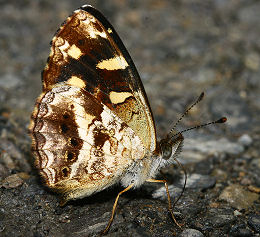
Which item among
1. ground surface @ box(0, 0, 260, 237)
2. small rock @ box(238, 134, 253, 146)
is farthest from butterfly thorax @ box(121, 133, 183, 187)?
small rock @ box(238, 134, 253, 146)

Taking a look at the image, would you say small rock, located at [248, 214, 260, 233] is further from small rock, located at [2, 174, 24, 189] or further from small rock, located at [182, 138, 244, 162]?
small rock, located at [2, 174, 24, 189]

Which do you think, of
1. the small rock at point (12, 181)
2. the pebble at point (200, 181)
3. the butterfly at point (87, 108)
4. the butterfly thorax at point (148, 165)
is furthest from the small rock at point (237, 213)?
the small rock at point (12, 181)

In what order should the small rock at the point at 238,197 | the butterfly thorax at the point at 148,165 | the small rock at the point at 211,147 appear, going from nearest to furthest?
the butterfly thorax at the point at 148,165 < the small rock at the point at 238,197 < the small rock at the point at 211,147

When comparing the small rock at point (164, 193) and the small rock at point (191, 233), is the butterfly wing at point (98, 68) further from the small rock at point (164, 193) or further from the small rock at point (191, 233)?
the small rock at point (191, 233)

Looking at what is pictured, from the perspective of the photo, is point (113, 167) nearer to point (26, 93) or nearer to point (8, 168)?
point (8, 168)

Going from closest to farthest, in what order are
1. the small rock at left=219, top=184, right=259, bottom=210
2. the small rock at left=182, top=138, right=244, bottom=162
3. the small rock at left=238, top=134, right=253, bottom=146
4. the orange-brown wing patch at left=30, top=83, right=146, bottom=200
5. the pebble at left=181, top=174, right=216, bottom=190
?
the orange-brown wing patch at left=30, top=83, right=146, bottom=200
the small rock at left=219, top=184, right=259, bottom=210
the pebble at left=181, top=174, right=216, bottom=190
the small rock at left=182, top=138, right=244, bottom=162
the small rock at left=238, top=134, right=253, bottom=146
